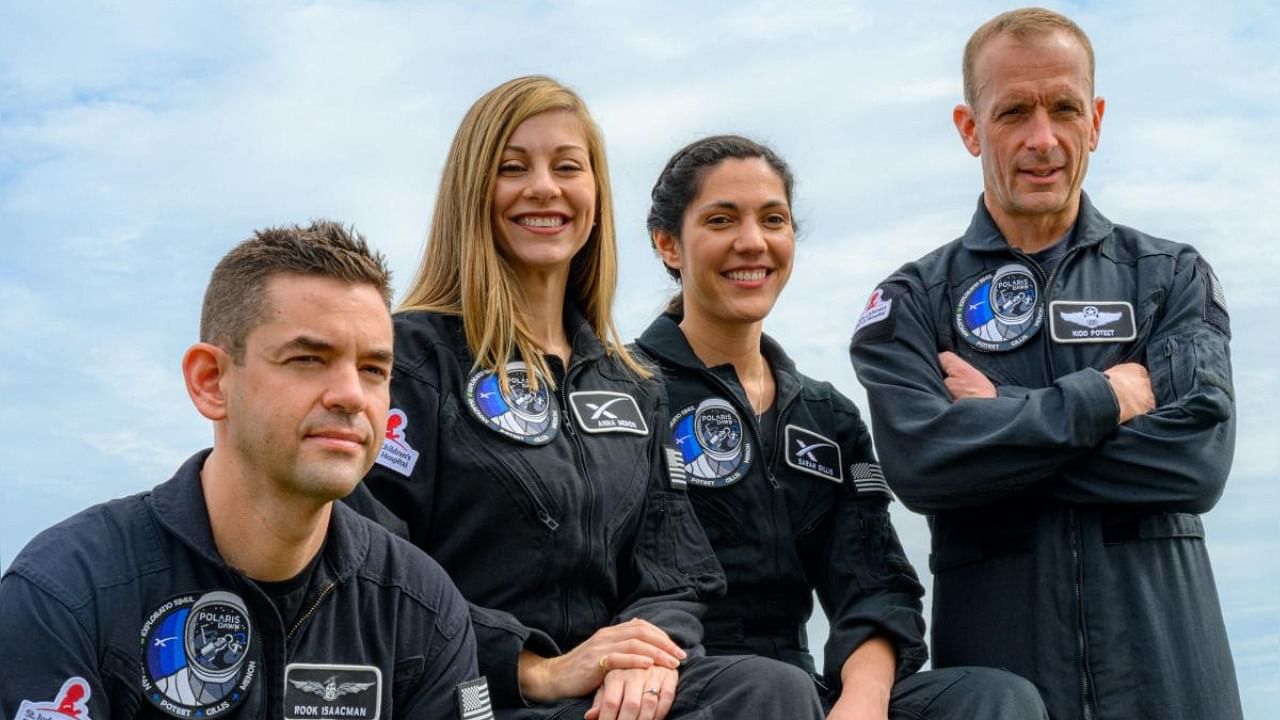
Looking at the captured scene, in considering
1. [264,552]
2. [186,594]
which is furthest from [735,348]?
[186,594]

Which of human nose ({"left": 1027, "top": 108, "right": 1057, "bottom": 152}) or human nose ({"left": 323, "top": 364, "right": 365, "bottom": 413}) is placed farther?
human nose ({"left": 1027, "top": 108, "right": 1057, "bottom": 152})

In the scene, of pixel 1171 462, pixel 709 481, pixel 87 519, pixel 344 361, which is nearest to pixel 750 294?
pixel 709 481

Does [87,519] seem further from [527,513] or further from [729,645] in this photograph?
[729,645]

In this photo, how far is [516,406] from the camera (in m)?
4.36

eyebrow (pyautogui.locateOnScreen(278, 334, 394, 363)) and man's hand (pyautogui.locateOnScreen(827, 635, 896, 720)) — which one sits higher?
eyebrow (pyautogui.locateOnScreen(278, 334, 394, 363))

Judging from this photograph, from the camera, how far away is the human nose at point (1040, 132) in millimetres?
4859

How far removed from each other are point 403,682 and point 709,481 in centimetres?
153

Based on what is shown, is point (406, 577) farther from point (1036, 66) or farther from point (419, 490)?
point (1036, 66)

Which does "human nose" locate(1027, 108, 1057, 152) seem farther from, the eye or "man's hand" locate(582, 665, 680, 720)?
the eye

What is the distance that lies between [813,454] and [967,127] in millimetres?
1263

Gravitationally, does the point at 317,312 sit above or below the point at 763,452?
above

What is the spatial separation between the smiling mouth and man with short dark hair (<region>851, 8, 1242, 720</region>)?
1.29 feet

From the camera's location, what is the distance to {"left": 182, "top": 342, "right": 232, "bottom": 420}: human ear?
11.9 feet

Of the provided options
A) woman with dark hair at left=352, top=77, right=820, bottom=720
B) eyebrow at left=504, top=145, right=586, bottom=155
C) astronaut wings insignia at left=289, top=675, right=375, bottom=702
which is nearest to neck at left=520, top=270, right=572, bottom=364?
woman with dark hair at left=352, top=77, right=820, bottom=720
